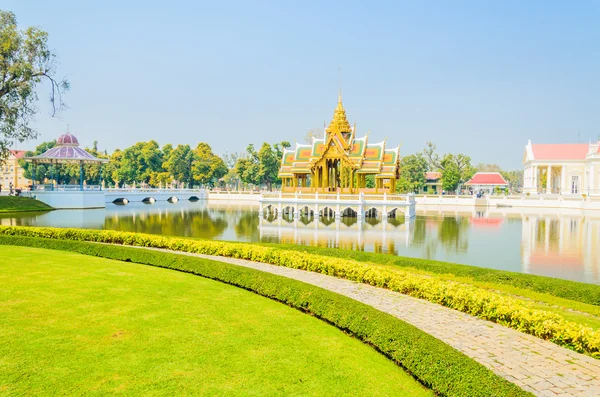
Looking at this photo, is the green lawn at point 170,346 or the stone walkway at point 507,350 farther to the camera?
the stone walkway at point 507,350

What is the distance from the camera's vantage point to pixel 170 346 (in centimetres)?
653

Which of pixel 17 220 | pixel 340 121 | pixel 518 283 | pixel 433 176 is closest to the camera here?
pixel 518 283

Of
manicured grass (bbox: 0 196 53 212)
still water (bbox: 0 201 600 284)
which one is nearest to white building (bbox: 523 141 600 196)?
still water (bbox: 0 201 600 284)

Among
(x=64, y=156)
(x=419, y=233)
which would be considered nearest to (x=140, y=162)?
(x=64, y=156)

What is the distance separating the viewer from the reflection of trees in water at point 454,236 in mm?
22484

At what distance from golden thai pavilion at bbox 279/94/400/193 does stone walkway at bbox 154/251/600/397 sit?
1213 inches

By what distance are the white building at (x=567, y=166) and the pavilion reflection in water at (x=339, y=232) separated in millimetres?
40694

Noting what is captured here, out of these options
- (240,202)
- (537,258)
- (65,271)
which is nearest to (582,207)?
(537,258)

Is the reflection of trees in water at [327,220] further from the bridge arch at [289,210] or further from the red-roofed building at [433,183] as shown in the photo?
the red-roofed building at [433,183]

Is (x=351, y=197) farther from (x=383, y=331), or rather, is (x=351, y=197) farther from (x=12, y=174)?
(x=12, y=174)

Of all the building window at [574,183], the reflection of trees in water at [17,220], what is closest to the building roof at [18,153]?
the reflection of trees in water at [17,220]

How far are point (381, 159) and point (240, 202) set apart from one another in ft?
111

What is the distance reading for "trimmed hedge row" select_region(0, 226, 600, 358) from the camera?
7.36m

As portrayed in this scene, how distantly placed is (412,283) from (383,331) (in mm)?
3882
